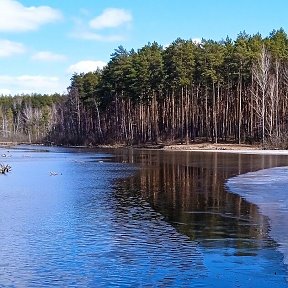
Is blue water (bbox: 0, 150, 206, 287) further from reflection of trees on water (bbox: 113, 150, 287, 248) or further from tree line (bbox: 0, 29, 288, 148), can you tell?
tree line (bbox: 0, 29, 288, 148)

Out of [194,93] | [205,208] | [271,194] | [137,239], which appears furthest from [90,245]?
[194,93]

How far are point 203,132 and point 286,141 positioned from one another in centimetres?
2529

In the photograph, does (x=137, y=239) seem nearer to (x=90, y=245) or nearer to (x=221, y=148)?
(x=90, y=245)

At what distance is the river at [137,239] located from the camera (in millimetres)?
10617

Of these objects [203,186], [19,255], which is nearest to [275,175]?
[203,186]

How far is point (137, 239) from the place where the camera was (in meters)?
14.3

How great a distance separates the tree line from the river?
50719mm

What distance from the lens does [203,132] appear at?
92.8 m

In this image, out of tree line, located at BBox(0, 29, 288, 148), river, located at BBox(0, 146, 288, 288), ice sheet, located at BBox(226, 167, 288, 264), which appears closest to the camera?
river, located at BBox(0, 146, 288, 288)

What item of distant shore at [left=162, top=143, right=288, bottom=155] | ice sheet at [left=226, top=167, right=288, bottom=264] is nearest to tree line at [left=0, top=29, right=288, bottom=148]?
distant shore at [left=162, top=143, right=288, bottom=155]

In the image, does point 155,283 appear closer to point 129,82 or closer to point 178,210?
point 178,210

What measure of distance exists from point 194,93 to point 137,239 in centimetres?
8433

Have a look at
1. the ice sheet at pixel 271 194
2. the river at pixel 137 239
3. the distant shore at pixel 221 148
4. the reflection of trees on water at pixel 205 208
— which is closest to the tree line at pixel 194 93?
the distant shore at pixel 221 148

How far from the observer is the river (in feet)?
34.8
